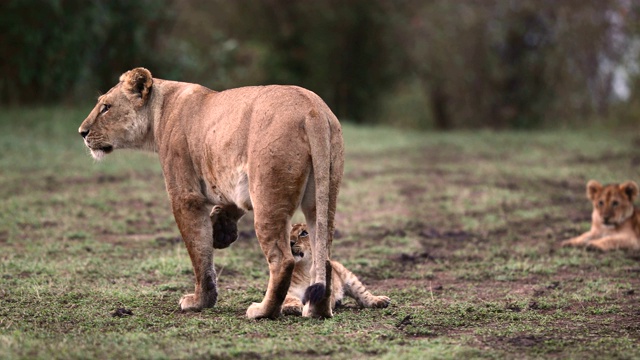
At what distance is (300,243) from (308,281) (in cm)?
24

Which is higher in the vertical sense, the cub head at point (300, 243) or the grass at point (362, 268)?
the cub head at point (300, 243)

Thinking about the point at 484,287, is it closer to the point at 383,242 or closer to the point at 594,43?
the point at 383,242

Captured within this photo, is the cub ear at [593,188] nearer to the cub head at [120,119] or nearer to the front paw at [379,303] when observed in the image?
the front paw at [379,303]

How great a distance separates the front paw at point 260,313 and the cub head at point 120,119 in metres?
1.54

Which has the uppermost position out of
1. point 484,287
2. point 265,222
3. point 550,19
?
point 550,19

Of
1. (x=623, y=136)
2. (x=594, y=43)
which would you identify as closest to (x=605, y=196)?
(x=623, y=136)

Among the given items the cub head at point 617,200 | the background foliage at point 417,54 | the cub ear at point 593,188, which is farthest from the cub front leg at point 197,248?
the background foliage at point 417,54

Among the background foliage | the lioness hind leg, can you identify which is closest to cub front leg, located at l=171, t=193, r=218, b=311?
the lioness hind leg

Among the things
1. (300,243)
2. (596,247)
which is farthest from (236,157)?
(596,247)

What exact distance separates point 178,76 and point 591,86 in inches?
363

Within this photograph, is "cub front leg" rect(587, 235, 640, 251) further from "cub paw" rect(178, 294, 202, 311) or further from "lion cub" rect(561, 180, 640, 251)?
"cub paw" rect(178, 294, 202, 311)

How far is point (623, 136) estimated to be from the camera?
695 inches

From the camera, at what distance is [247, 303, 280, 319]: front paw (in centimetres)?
527

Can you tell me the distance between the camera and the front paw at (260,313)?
5267 mm
